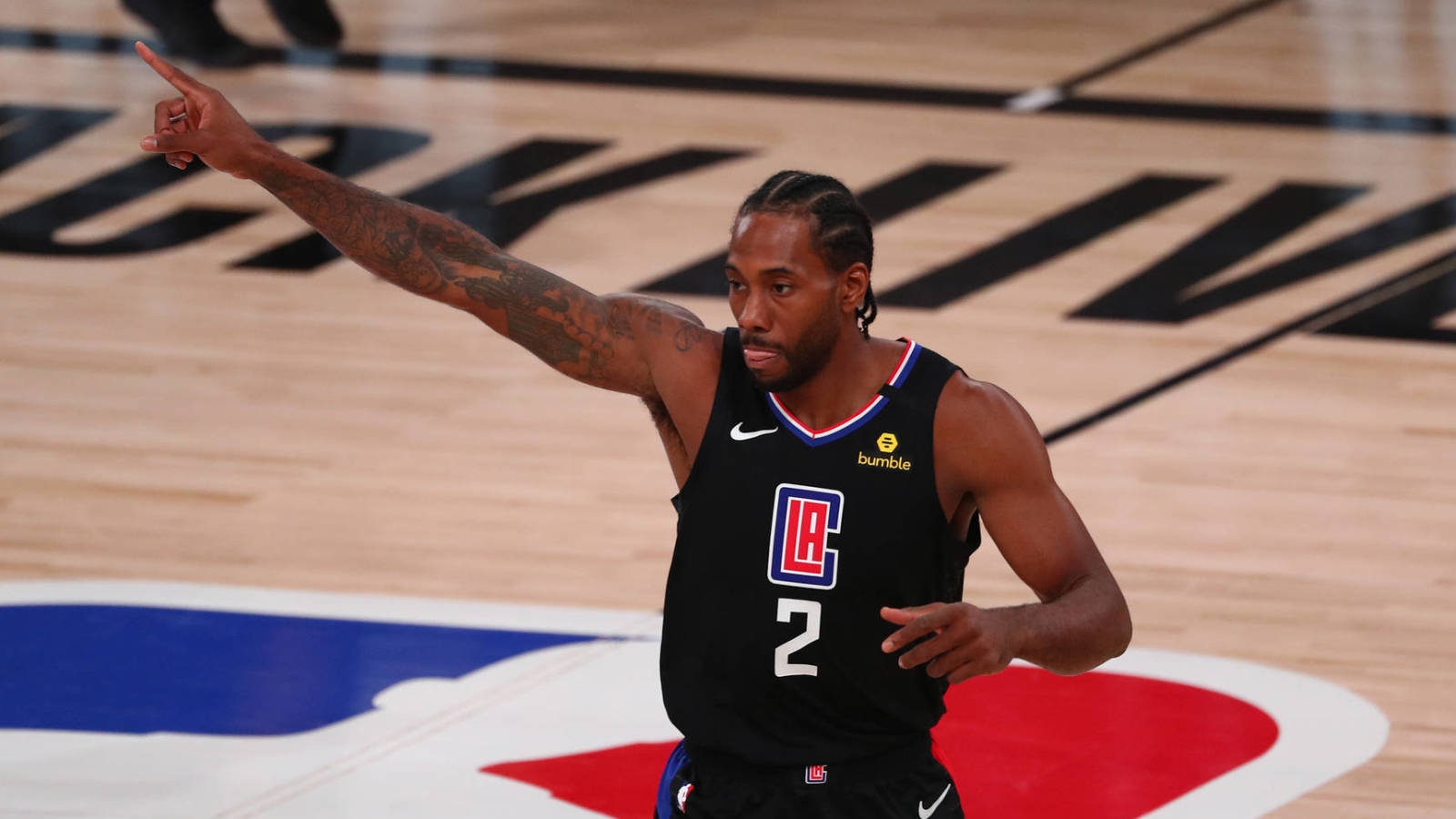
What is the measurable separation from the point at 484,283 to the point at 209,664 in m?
1.95

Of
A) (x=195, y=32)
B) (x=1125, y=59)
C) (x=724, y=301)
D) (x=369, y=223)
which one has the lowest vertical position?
(x=369, y=223)

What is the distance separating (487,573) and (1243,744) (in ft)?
5.93

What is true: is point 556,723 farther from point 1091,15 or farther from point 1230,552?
point 1091,15

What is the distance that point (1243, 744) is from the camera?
164 inches

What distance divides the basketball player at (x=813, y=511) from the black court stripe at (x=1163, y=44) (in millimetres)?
6940

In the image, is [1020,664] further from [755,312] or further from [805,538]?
[755,312]

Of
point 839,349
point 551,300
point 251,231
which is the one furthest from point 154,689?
point 251,231

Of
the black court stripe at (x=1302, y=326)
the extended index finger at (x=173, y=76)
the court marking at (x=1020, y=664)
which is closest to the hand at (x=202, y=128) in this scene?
the extended index finger at (x=173, y=76)

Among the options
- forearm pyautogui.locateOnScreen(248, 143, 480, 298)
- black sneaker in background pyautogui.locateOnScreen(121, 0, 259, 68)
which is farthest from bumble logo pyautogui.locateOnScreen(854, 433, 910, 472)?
black sneaker in background pyautogui.locateOnScreen(121, 0, 259, 68)

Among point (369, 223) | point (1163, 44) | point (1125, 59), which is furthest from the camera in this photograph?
point (1163, 44)

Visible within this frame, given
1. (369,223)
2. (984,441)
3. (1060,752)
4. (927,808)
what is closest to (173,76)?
(369,223)

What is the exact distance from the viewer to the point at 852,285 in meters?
2.66

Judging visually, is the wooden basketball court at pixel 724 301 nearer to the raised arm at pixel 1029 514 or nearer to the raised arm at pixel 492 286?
the raised arm at pixel 1029 514

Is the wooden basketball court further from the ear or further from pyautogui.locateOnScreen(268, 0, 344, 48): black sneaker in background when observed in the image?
the ear
